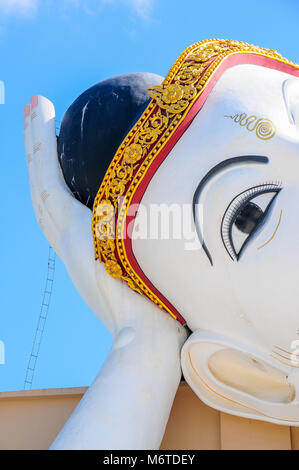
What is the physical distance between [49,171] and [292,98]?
1.97 m

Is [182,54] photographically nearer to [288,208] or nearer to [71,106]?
[71,106]

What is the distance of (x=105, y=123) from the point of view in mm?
6746

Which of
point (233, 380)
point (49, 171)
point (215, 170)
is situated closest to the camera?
point (215, 170)

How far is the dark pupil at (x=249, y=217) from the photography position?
19.5 ft

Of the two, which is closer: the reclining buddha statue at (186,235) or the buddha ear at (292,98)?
the reclining buddha statue at (186,235)

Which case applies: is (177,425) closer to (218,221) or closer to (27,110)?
(218,221)

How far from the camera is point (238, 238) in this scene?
19.6 ft

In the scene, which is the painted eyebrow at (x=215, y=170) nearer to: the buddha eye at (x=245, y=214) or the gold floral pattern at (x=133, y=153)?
the buddha eye at (x=245, y=214)

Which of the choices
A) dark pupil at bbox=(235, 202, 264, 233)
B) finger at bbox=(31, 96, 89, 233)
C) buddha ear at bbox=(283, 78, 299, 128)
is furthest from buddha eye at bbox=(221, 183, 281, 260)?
finger at bbox=(31, 96, 89, 233)

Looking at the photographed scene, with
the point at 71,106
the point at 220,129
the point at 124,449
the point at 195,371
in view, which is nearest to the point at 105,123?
the point at 71,106

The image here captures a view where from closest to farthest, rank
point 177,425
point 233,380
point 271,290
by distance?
1. point 271,290
2. point 233,380
3. point 177,425

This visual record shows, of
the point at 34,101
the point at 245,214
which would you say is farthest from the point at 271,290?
the point at 34,101

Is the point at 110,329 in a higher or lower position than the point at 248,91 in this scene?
lower

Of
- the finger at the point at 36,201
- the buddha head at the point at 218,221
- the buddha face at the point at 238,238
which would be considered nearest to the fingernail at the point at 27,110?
the finger at the point at 36,201
